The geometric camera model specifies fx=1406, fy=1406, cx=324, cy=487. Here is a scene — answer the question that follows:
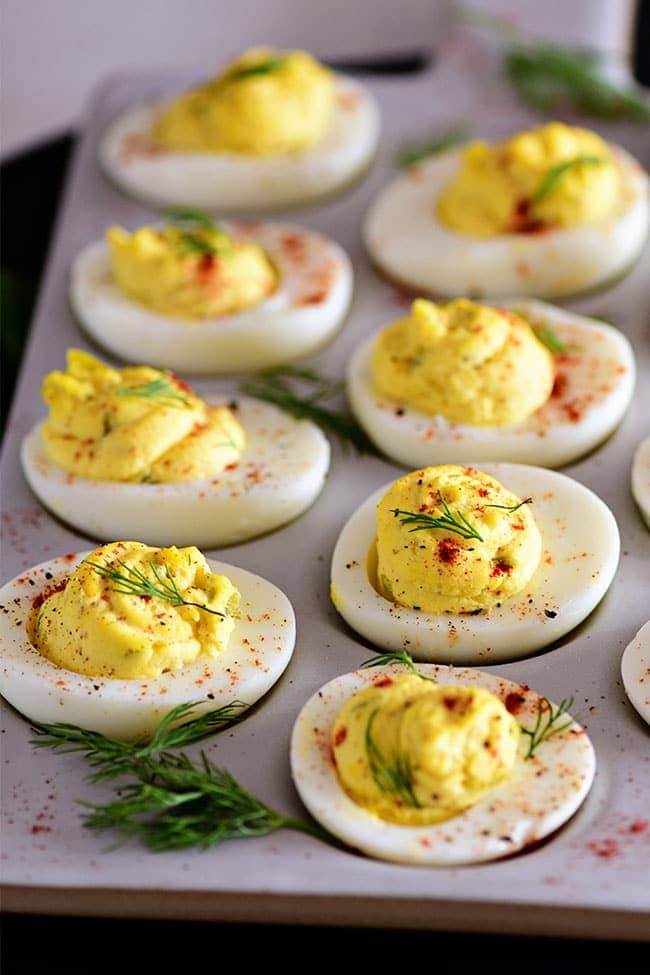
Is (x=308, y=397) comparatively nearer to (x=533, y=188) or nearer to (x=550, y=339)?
(x=550, y=339)

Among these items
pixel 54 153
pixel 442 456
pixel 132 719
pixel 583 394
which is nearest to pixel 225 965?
pixel 132 719

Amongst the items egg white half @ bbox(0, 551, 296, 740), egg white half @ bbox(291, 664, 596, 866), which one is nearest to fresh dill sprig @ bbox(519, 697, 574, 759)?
egg white half @ bbox(291, 664, 596, 866)

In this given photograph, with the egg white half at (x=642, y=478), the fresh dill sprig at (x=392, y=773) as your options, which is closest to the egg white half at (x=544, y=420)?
the egg white half at (x=642, y=478)

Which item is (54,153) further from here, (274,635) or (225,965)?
(225,965)

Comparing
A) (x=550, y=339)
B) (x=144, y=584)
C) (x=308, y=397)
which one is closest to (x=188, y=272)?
(x=308, y=397)

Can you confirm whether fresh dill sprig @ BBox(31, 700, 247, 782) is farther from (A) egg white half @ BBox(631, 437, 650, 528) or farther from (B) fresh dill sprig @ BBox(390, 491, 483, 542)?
(A) egg white half @ BBox(631, 437, 650, 528)
